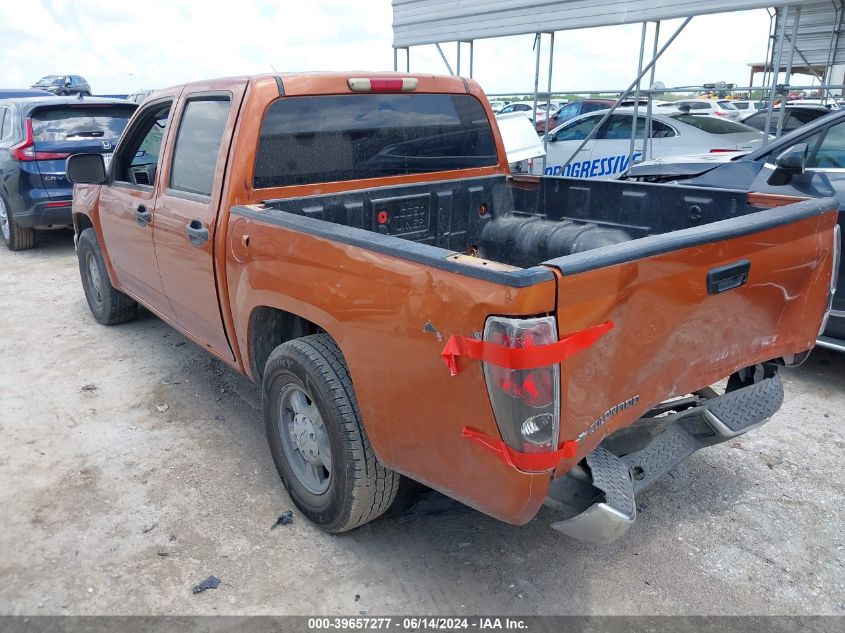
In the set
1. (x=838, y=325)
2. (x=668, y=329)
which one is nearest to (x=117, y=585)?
(x=668, y=329)

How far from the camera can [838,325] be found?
4.34 m

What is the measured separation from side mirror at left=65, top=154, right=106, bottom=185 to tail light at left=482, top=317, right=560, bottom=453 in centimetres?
367

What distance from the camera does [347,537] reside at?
9.84ft

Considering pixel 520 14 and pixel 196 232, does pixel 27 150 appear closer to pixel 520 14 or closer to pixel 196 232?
pixel 196 232

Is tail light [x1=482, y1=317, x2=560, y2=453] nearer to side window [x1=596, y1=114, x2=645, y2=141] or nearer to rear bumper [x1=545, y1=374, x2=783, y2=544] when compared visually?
rear bumper [x1=545, y1=374, x2=783, y2=544]

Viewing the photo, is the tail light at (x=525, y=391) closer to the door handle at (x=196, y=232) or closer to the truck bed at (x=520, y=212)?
the truck bed at (x=520, y=212)

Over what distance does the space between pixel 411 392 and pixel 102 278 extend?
4.12m

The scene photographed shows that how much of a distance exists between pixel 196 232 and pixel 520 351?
214cm

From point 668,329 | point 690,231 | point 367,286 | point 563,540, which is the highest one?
point 690,231

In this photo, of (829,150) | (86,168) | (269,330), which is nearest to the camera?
(269,330)

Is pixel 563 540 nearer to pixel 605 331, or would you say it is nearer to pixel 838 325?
pixel 605 331

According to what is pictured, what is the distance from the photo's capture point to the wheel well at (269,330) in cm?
315

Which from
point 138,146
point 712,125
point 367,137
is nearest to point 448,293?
point 367,137

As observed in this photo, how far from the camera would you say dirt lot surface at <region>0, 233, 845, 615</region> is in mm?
2631
